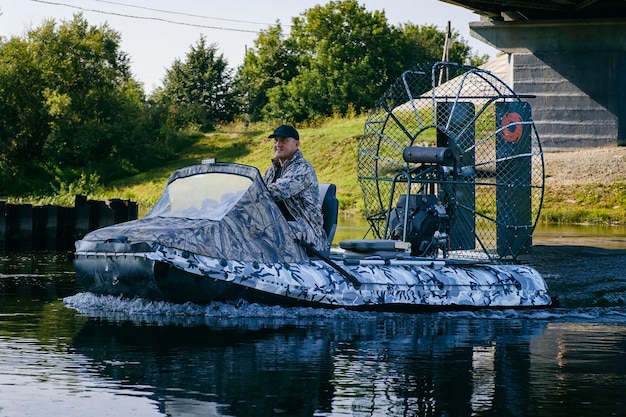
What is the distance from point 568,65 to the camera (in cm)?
4131

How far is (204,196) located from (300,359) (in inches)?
129

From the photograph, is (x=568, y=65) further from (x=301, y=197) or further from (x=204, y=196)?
(x=204, y=196)

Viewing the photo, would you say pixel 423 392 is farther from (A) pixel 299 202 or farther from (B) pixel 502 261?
(B) pixel 502 261

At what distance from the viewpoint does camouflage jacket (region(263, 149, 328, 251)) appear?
13742mm

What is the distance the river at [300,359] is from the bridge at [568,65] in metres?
24.8

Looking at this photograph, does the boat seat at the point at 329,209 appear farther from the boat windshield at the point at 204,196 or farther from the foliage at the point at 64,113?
the foliage at the point at 64,113

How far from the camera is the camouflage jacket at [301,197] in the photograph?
1374cm

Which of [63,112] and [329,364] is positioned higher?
[63,112]

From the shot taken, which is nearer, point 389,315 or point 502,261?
point 389,315

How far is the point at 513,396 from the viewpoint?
908 cm

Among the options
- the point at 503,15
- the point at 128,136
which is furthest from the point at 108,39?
the point at 503,15

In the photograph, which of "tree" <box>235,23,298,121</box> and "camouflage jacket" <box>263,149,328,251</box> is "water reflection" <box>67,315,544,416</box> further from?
"tree" <box>235,23,298,121</box>

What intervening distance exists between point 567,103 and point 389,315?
29.3 m

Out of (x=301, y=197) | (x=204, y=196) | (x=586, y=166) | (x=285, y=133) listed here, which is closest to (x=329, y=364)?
(x=204, y=196)
